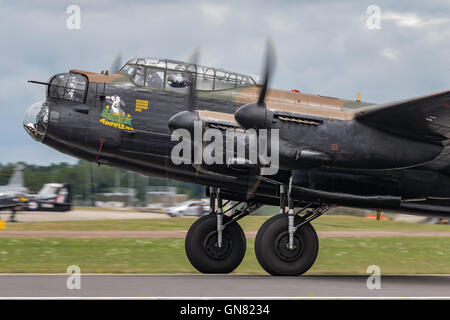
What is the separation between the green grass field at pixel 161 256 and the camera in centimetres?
1570

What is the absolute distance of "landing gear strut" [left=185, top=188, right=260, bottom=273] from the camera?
13.7m

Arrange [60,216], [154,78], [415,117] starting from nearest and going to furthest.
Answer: [415,117]
[154,78]
[60,216]

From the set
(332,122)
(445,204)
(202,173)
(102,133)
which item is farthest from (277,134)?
(445,204)

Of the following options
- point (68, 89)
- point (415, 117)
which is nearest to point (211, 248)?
point (68, 89)

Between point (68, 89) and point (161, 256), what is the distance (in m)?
6.91

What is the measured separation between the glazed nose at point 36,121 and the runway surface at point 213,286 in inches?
102

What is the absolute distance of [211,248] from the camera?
13.8m

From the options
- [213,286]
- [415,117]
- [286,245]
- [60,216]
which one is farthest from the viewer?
[60,216]

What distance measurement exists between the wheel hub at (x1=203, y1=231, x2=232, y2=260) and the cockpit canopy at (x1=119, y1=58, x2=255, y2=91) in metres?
2.99

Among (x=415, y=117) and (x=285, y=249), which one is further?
(x=285, y=249)

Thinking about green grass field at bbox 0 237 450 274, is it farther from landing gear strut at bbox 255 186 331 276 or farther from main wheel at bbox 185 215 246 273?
landing gear strut at bbox 255 186 331 276

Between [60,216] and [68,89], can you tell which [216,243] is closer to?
[68,89]

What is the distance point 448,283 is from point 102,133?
280 inches

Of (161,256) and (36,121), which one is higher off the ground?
(36,121)
